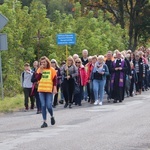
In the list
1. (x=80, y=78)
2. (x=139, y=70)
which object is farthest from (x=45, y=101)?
(x=139, y=70)

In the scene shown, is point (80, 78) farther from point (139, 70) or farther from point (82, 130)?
point (82, 130)

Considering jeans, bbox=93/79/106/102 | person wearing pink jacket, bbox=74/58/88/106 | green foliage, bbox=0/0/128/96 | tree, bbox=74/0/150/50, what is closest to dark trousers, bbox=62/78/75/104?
person wearing pink jacket, bbox=74/58/88/106

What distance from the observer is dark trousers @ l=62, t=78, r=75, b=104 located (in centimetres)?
2278

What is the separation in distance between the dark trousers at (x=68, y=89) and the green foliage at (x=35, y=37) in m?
5.37

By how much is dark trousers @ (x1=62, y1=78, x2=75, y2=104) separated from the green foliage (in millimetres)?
5373

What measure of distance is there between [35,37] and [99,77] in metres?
9.09

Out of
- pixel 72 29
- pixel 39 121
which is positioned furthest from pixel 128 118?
pixel 72 29

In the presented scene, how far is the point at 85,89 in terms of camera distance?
81.8 feet

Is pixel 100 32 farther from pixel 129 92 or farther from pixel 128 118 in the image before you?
pixel 128 118

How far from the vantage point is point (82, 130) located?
1518cm

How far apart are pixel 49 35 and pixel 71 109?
1135 cm

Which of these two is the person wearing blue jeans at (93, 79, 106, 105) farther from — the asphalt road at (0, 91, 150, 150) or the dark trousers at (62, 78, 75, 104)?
the asphalt road at (0, 91, 150, 150)

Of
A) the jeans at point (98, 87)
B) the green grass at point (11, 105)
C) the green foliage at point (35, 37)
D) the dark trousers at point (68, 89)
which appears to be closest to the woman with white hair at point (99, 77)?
the jeans at point (98, 87)

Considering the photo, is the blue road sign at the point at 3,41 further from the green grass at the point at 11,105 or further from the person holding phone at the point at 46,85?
the person holding phone at the point at 46,85
